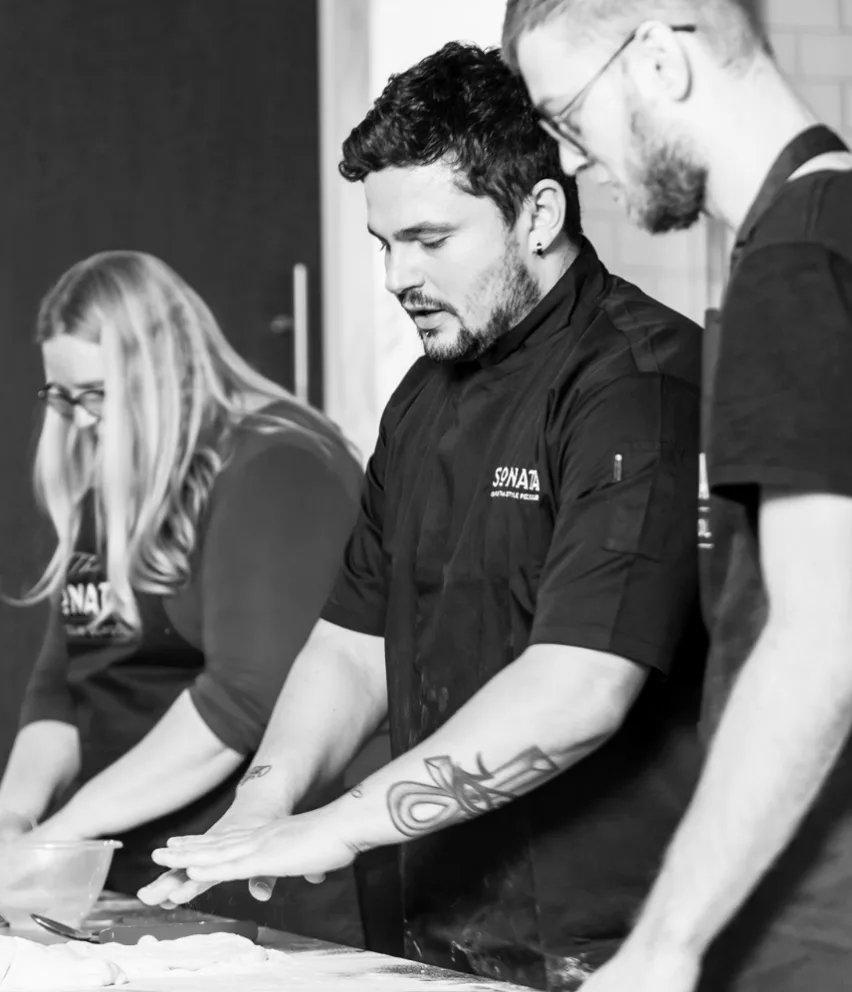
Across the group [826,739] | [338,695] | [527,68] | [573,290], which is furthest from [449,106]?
[826,739]

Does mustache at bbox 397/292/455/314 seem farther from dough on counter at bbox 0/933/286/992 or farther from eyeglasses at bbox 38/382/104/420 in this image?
eyeglasses at bbox 38/382/104/420

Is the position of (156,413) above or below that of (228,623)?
above

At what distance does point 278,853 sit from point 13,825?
88cm

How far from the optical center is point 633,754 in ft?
4.74

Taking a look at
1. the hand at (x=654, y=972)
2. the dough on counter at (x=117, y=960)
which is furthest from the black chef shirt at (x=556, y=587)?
the hand at (x=654, y=972)

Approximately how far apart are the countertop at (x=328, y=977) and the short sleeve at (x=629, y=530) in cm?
29

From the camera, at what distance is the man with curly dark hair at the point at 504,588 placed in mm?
1338

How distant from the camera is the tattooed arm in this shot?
1313 millimetres

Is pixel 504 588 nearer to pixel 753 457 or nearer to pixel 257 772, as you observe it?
pixel 257 772

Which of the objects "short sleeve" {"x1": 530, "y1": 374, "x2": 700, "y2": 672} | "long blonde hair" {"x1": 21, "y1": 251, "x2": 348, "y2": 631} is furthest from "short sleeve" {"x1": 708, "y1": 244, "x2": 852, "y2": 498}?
"long blonde hair" {"x1": 21, "y1": 251, "x2": 348, "y2": 631}

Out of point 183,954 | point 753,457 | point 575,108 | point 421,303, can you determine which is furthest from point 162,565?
point 753,457

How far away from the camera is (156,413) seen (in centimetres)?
219

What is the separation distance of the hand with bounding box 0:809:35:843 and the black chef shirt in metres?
0.68

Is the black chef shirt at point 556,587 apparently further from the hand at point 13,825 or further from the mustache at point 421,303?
the hand at point 13,825
